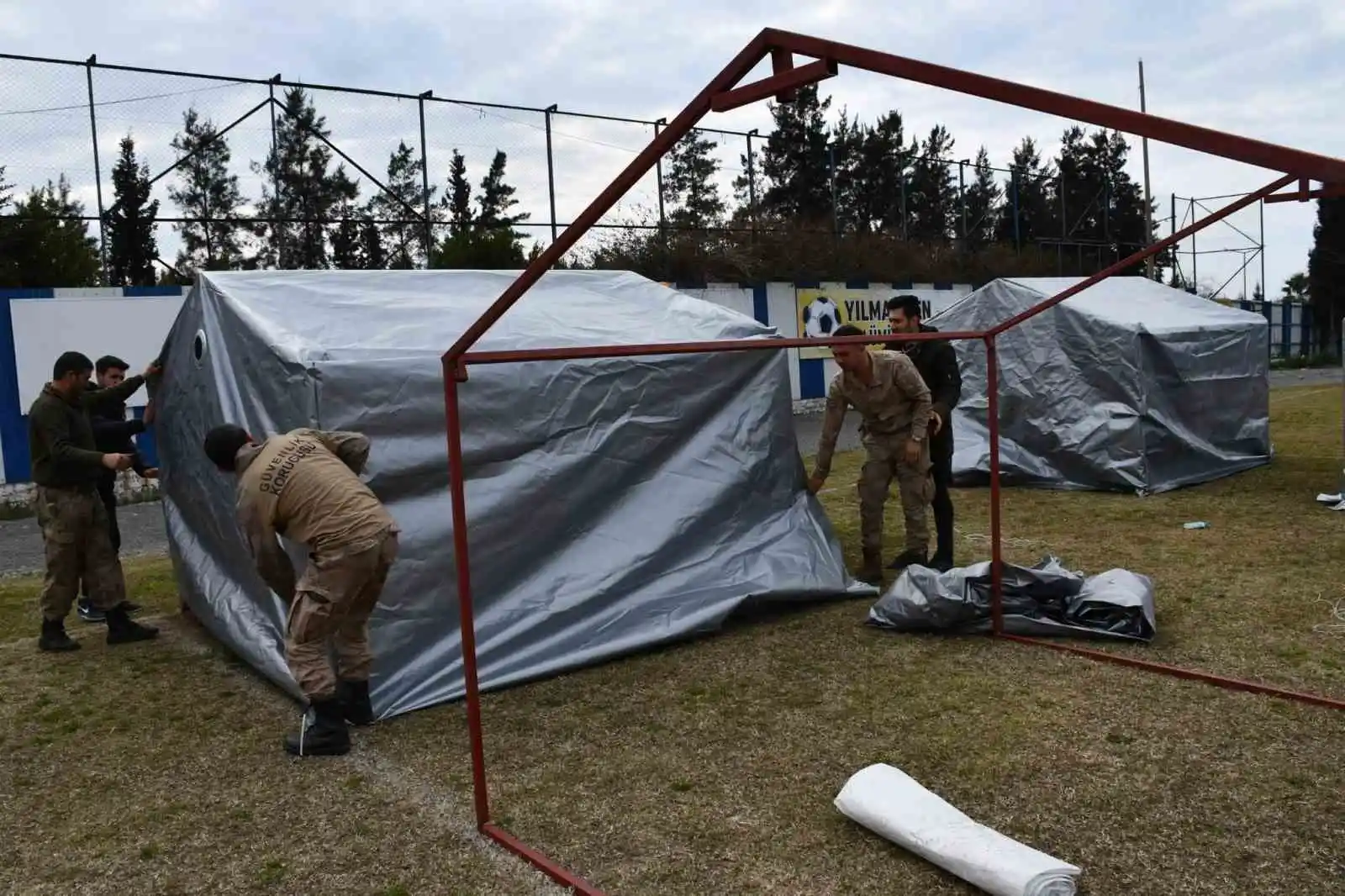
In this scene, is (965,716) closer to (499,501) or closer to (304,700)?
(499,501)

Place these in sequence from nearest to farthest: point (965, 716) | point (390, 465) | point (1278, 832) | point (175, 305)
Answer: point (1278, 832) → point (965, 716) → point (390, 465) → point (175, 305)

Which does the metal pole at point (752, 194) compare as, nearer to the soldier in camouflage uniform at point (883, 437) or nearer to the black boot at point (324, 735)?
the soldier in camouflage uniform at point (883, 437)

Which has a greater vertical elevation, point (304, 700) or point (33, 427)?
point (33, 427)

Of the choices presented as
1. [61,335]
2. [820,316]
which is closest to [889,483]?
[61,335]

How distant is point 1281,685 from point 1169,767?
1.11 meters

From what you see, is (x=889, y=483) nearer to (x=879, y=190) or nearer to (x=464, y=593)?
(x=464, y=593)

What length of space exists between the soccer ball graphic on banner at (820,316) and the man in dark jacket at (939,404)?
1234cm

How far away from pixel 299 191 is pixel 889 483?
1104cm

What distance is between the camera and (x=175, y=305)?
12.5 meters

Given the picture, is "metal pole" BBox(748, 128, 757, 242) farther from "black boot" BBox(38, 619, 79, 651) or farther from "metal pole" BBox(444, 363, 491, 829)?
"metal pole" BBox(444, 363, 491, 829)

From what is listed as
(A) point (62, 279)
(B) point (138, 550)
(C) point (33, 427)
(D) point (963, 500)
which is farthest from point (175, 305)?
(D) point (963, 500)

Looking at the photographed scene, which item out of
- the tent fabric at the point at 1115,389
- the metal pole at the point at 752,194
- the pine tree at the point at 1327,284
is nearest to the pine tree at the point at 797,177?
→ the metal pole at the point at 752,194

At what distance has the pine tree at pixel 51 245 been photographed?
12766mm

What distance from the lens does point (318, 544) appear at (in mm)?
3840
